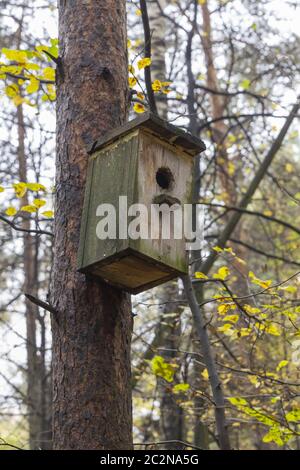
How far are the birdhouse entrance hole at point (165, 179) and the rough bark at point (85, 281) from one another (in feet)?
1.06

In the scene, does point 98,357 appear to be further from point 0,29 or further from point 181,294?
point 0,29

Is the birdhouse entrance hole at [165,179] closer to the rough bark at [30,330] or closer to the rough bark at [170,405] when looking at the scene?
the rough bark at [170,405]

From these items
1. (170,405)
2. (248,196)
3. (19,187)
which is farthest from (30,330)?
(19,187)

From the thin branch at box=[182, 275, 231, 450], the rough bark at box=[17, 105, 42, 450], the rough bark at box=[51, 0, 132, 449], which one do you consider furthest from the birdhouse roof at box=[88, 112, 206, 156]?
the rough bark at box=[17, 105, 42, 450]

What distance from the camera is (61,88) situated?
132 inches

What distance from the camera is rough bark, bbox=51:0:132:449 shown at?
2.64m

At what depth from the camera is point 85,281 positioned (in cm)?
287

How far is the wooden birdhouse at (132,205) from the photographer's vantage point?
2.80 meters

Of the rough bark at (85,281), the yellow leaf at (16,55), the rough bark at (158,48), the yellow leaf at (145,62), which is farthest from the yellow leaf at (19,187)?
the rough bark at (158,48)
